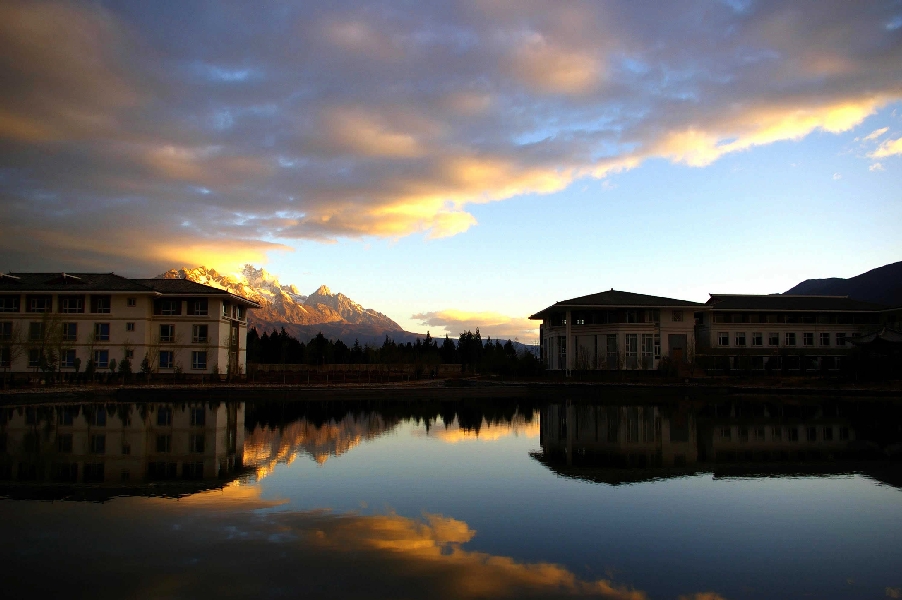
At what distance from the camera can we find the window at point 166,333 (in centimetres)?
4731

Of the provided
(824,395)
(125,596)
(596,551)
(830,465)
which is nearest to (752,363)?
(824,395)

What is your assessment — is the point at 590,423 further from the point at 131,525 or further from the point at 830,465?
the point at 131,525

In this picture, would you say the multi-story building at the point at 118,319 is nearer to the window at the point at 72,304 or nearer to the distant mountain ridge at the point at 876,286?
the window at the point at 72,304

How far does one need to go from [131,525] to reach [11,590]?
2432mm

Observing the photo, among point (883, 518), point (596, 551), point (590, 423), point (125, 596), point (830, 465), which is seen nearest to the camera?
point (125, 596)

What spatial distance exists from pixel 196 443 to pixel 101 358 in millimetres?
33936

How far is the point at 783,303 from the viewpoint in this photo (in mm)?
58656

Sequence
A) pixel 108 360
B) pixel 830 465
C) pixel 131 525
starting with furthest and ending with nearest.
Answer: pixel 108 360
pixel 830 465
pixel 131 525

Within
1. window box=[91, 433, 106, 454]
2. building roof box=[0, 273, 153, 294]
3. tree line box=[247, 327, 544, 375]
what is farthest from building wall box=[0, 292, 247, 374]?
window box=[91, 433, 106, 454]

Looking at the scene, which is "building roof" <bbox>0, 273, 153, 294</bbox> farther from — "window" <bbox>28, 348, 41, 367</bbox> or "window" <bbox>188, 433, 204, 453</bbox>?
"window" <bbox>188, 433, 204, 453</bbox>

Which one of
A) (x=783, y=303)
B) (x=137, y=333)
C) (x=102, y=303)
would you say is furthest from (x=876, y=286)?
(x=102, y=303)

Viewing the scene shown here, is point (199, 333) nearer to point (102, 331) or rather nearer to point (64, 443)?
point (102, 331)

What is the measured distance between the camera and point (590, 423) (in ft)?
76.5

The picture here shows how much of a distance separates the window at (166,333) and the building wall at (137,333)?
0.61 feet
